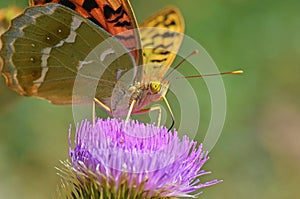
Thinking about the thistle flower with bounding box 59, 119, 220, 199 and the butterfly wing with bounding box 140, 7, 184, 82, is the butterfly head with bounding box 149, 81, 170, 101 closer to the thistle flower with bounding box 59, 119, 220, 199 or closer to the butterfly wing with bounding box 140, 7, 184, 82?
the butterfly wing with bounding box 140, 7, 184, 82

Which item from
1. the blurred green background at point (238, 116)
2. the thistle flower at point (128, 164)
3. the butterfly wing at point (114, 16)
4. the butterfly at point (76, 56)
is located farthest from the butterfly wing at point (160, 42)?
the blurred green background at point (238, 116)

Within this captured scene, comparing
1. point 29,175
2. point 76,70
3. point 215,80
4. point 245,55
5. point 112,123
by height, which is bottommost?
point 29,175

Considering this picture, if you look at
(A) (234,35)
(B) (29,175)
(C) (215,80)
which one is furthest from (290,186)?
(B) (29,175)

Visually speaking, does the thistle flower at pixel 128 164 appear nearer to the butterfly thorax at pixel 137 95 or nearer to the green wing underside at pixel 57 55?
the butterfly thorax at pixel 137 95

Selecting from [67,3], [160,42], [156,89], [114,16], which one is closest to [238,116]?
[160,42]

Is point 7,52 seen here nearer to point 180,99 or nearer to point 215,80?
point 180,99

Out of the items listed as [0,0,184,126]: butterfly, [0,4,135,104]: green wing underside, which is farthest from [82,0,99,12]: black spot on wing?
[0,4,135,104]: green wing underside

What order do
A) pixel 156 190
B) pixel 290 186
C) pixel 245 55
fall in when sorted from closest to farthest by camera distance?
pixel 156 190 < pixel 290 186 < pixel 245 55

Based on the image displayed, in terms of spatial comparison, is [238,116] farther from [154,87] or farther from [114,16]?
[114,16]
